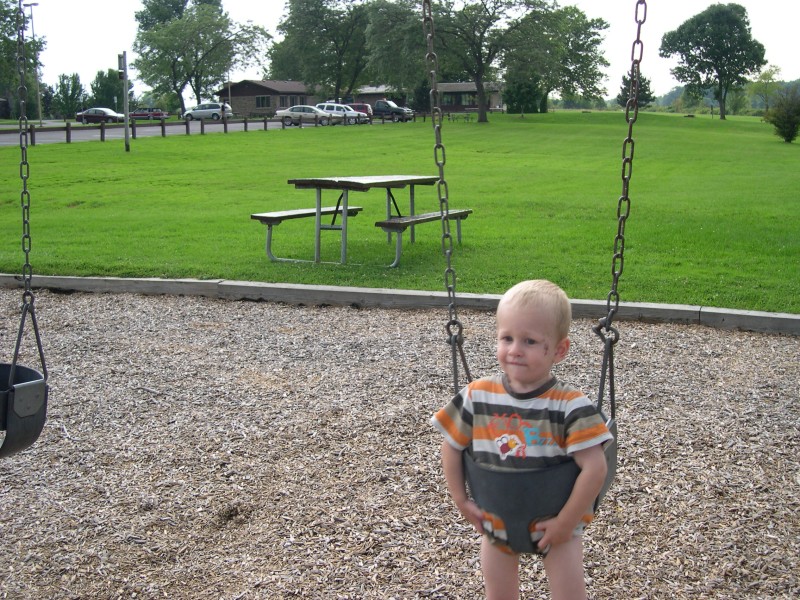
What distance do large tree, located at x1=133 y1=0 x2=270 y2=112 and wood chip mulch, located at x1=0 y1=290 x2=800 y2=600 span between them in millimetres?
72706

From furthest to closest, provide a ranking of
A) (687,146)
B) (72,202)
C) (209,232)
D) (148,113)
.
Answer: (148,113) → (687,146) → (72,202) → (209,232)

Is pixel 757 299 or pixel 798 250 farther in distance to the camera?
pixel 798 250

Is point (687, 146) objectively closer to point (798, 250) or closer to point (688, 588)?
point (798, 250)

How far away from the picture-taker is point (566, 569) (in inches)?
91.0

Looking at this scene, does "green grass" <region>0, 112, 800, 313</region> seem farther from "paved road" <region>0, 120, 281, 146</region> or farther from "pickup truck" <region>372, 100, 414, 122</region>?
"pickup truck" <region>372, 100, 414, 122</region>

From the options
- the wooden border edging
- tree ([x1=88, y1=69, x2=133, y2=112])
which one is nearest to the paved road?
the wooden border edging

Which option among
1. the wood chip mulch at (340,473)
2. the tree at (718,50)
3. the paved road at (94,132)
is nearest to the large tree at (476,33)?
the paved road at (94,132)

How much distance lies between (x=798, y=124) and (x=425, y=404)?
35468 mm

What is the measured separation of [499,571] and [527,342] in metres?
0.69

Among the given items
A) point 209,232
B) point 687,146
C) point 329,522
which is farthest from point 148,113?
point 329,522

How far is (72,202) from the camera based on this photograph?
16312mm

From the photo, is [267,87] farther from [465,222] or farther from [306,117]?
[465,222]

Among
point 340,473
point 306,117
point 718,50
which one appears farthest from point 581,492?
point 718,50

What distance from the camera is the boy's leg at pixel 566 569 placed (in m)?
2.31
